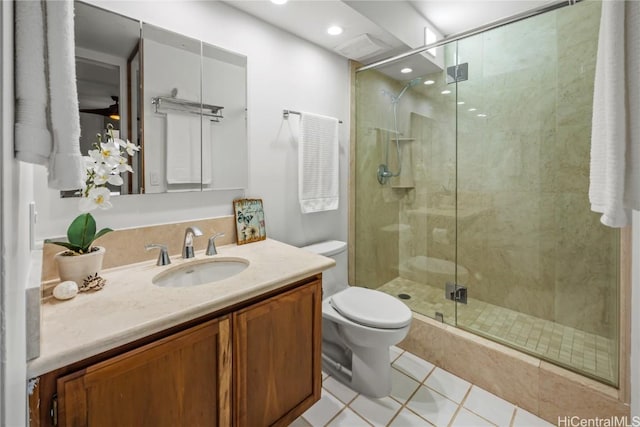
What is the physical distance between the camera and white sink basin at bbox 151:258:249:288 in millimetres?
1298

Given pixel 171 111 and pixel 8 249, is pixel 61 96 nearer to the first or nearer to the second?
pixel 8 249

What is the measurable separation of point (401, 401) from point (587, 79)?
2.08 m

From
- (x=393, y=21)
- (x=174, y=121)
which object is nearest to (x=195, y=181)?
(x=174, y=121)

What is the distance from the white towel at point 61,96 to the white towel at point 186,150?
944 millimetres

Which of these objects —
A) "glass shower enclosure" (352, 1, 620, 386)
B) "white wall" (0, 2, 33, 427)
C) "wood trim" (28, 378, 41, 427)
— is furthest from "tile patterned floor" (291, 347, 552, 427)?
"white wall" (0, 2, 33, 427)

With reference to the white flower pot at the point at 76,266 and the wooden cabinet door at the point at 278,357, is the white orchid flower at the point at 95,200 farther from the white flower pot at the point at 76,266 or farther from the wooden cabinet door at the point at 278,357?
the wooden cabinet door at the point at 278,357

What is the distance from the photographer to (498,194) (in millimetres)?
2111

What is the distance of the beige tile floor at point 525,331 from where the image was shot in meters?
1.45

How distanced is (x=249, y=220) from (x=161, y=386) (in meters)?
0.96

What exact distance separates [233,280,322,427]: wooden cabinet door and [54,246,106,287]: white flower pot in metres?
0.58

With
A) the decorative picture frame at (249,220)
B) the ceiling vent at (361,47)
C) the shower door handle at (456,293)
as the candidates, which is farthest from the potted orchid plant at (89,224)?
the shower door handle at (456,293)

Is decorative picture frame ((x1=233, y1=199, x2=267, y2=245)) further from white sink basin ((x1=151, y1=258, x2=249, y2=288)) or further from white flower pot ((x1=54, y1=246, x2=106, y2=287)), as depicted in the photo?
white flower pot ((x1=54, y1=246, x2=106, y2=287))

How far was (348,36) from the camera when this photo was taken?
191 cm

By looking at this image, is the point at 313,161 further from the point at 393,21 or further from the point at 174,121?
the point at 393,21
